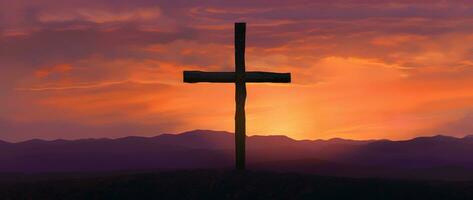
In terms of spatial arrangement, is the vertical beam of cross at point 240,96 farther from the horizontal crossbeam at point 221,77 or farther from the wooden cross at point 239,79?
the horizontal crossbeam at point 221,77

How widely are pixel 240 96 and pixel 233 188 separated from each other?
3899 millimetres

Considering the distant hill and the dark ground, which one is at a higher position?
the distant hill

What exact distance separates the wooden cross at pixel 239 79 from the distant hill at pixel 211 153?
119ft

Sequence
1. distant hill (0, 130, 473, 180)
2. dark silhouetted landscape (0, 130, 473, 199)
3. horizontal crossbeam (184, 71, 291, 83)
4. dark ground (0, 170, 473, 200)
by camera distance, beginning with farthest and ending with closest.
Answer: distant hill (0, 130, 473, 180) < horizontal crossbeam (184, 71, 291, 83) < dark silhouetted landscape (0, 130, 473, 199) < dark ground (0, 170, 473, 200)

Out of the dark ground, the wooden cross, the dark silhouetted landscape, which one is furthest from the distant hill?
the wooden cross

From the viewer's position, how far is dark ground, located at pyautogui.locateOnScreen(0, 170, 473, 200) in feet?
93.5

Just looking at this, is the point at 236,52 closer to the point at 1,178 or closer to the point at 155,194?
the point at 155,194

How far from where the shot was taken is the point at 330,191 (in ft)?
94.2

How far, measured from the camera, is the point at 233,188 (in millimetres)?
28641

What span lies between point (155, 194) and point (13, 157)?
6098 cm

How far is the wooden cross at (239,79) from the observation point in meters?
30.7

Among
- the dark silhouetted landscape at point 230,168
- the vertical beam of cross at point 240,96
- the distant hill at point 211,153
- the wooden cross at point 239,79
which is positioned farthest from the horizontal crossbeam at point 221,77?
the distant hill at point 211,153

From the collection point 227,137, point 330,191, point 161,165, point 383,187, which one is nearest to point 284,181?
point 330,191

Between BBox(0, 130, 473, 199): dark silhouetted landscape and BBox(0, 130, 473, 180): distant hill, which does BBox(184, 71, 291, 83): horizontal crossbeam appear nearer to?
BBox(0, 130, 473, 199): dark silhouetted landscape
